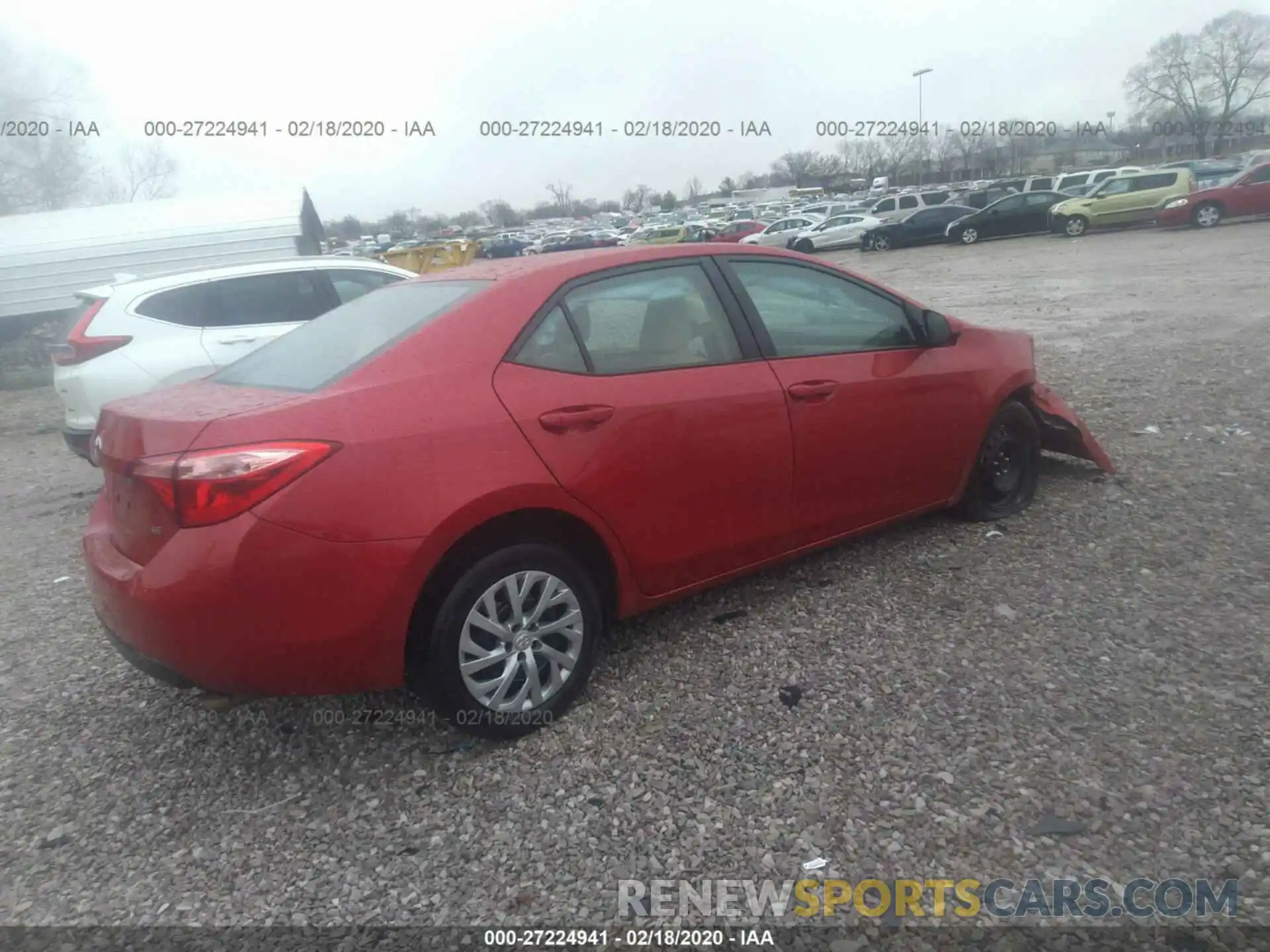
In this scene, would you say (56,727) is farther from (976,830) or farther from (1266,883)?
(1266,883)

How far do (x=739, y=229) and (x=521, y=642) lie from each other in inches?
1320

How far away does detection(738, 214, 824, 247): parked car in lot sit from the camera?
3141cm

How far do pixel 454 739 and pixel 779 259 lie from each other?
2308 millimetres

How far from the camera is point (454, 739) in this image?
10.2 ft

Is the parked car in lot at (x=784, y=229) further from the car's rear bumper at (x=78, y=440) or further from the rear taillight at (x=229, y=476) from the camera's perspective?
the rear taillight at (x=229, y=476)

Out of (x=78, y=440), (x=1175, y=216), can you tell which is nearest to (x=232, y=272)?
(x=78, y=440)

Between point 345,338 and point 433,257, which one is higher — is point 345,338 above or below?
below

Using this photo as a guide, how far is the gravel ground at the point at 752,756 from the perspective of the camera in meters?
2.47

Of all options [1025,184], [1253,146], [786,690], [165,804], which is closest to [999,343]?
[786,690]

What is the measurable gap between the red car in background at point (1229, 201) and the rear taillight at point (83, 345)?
26.2 m

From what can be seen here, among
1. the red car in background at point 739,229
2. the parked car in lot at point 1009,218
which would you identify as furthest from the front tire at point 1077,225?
the red car in background at point 739,229

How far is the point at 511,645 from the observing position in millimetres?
2955

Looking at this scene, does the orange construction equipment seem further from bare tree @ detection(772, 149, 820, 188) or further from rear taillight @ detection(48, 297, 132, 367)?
bare tree @ detection(772, 149, 820, 188)

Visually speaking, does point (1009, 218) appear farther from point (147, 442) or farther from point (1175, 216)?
point (147, 442)
